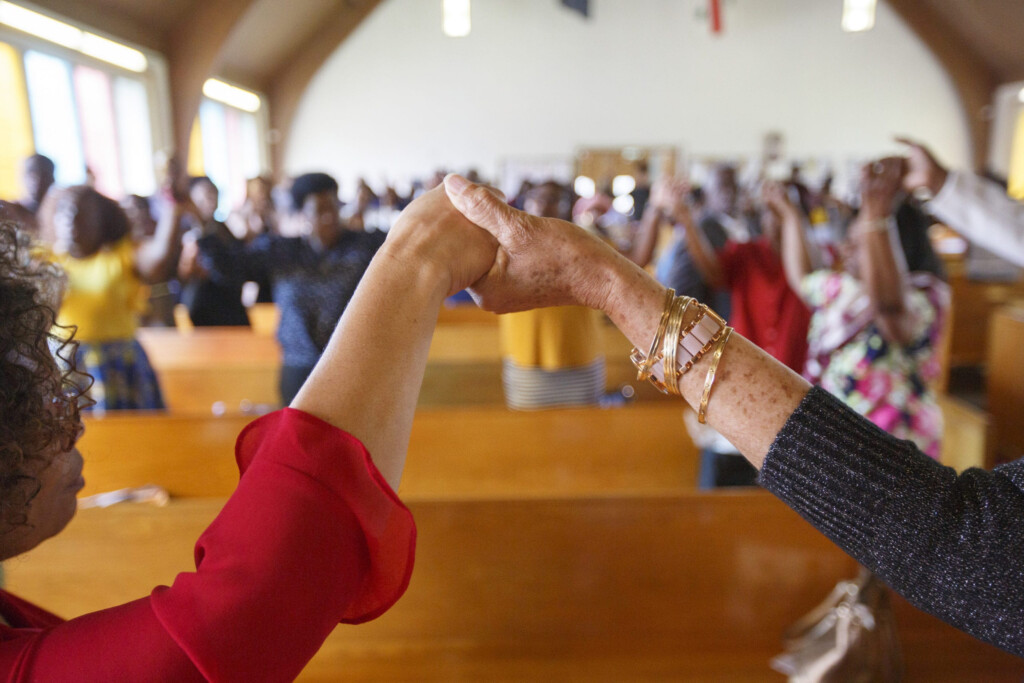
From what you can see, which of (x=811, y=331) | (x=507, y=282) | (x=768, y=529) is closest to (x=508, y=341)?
(x=811, y=331)

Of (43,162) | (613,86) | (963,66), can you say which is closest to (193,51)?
(43,162)

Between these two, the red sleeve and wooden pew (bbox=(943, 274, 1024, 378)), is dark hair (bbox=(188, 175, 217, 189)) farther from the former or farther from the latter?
wooden pew (bbox=(943, 274, 1024, 378))

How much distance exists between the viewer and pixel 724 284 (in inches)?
79.7

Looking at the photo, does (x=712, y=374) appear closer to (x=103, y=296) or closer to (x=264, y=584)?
(x=264, y=584)

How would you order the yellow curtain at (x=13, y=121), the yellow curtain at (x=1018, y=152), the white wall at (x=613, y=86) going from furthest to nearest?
the yellow curtain at (x=1018, y=152) < the white wall at (x=613, y=86) < the yellow curtain at (x=13, y=121)

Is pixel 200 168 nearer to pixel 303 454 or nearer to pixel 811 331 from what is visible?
pixel 811 331

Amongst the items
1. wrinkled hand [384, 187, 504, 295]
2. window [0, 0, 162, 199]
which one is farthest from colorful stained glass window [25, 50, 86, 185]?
wrinkled hand [384, 187, 504, 295]

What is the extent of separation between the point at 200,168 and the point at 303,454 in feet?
32.3

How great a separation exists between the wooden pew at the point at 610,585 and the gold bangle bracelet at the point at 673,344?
2.85ft

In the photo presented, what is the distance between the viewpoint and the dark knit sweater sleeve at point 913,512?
490 mm

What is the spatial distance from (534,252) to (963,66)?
542 inches

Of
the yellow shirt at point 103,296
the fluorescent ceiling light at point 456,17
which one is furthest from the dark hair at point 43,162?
the fluorescent ceiling light at point 456,17

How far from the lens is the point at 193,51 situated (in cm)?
667

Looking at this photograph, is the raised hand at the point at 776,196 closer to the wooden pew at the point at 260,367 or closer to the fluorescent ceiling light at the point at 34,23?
the wooden pew at the point at 260,367
